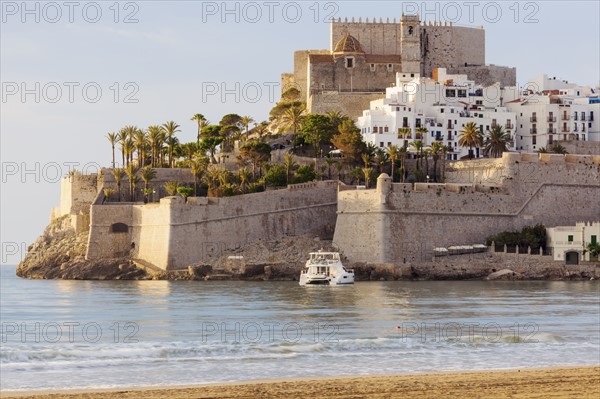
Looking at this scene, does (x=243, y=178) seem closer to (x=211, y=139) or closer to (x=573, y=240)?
(x=211, y=139)

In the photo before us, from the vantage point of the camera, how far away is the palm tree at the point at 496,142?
199ft

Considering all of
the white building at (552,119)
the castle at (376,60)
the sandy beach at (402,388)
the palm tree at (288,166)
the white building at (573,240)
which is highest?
the castle at (376,60)

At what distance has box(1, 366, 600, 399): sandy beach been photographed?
18.5 m

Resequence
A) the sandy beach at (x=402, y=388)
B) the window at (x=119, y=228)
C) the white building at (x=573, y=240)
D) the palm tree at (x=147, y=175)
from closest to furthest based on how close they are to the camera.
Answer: the sandy beach at (x=402, y=388) → the white building at (x=573, y=240) → the window at (x=119, y=228) → the palm tree at (x=147, y=175)

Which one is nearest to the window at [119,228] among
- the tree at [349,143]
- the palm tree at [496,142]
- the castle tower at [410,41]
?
the tree at [349,143]

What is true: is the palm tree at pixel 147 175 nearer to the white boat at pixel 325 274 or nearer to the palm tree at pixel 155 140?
the palm tree at pixel 155 140

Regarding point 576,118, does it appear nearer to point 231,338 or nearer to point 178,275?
point 178,275

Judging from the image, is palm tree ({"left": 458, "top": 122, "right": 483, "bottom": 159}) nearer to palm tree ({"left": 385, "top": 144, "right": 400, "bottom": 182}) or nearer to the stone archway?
palm tree ({"left": 385, "top": 144, "right": 400, "bottom": 182})

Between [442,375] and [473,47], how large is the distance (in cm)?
4990

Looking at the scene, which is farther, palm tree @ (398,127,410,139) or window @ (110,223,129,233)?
palm tree @ (398,127,410,139)

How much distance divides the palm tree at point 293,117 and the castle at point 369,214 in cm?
839

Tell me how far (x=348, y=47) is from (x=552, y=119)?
10.8 metres

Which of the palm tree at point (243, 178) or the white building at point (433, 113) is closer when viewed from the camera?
the palm tree at point (243, 178)

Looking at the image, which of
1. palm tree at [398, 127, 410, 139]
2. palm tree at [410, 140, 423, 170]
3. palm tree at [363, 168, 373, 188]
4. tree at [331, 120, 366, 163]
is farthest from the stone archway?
palm tree at [398, 127, 410, 139]
